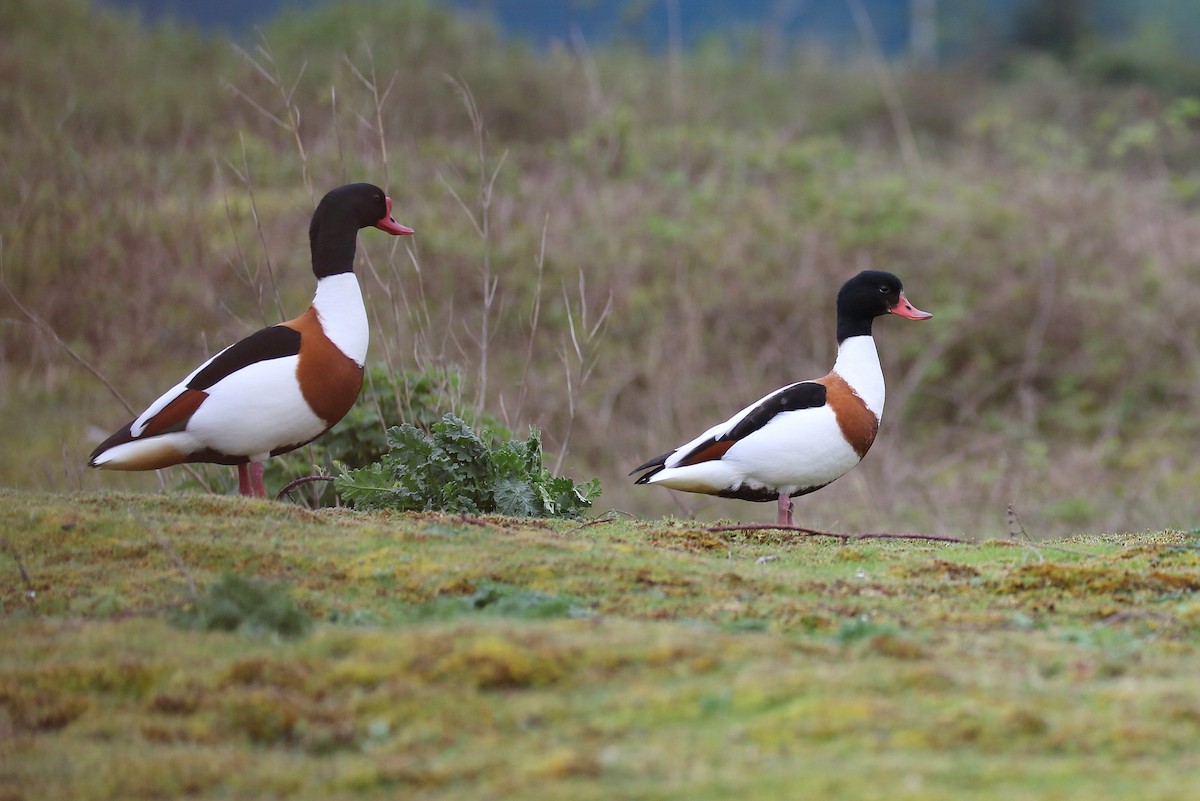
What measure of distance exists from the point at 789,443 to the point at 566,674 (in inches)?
115

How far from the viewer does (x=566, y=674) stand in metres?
3.50

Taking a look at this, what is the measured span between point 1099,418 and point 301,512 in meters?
10.3

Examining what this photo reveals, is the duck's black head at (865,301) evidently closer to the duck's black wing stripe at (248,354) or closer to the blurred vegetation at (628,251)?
the duck's black wing stripe at (248,354)

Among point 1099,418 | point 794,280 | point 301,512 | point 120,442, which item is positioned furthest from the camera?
point 794,280

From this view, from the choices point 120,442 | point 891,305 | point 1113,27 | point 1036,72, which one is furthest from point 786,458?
point 1113,27

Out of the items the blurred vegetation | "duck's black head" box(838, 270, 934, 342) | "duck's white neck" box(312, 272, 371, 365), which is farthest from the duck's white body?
the blurred vegetation

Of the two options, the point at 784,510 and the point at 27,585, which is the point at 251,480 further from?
the point at 784,510

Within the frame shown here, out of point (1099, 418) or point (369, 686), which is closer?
point (369, 686)

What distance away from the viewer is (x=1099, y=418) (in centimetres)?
1386

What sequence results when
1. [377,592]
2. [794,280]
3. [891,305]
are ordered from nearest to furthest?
1. [377,592]
2. [891,305]
3. [794,280]

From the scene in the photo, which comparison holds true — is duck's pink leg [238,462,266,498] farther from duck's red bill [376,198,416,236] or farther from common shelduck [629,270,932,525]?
common shelduck [629,270,932,525]

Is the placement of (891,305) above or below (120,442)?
above

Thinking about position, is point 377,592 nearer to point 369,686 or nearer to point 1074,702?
point 369,686

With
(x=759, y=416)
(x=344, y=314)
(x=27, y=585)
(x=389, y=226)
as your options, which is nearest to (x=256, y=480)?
(x=344, y=314)
